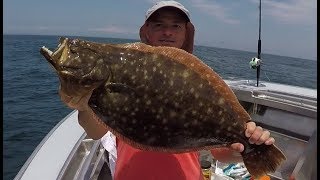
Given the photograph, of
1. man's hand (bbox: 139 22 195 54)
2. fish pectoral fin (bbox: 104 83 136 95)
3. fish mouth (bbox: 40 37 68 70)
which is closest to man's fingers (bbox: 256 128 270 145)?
fish pectoral fin (bbox: 104 83 136 95)

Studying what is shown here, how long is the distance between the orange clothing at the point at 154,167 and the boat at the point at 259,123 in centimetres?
86

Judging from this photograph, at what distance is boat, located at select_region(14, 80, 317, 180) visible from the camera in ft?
10.9

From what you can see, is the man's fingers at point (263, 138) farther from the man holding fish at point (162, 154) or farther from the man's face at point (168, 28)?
the man's face at point (168, 28)

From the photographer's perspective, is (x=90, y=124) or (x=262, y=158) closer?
(x=262, y=158)

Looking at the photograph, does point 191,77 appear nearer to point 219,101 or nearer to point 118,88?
point 219,101

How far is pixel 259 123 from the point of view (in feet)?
18.2

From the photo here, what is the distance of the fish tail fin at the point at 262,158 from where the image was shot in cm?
202

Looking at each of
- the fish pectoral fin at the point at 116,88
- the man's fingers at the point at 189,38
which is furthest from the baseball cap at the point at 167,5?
the fish pectoral fin at the point at 116,88

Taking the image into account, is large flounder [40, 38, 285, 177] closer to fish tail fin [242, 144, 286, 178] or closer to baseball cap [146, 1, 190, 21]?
fish tail fin [242, 144, 286, 178]

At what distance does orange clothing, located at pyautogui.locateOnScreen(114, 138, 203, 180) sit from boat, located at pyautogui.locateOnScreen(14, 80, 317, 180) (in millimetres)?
863

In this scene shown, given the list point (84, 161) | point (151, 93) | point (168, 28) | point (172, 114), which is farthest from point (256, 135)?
point (84, 161)

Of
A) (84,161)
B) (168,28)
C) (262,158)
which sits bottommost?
(84,161)

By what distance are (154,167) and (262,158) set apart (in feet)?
2.57

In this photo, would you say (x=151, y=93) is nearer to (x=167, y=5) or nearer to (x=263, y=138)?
(x=263, y=138)
